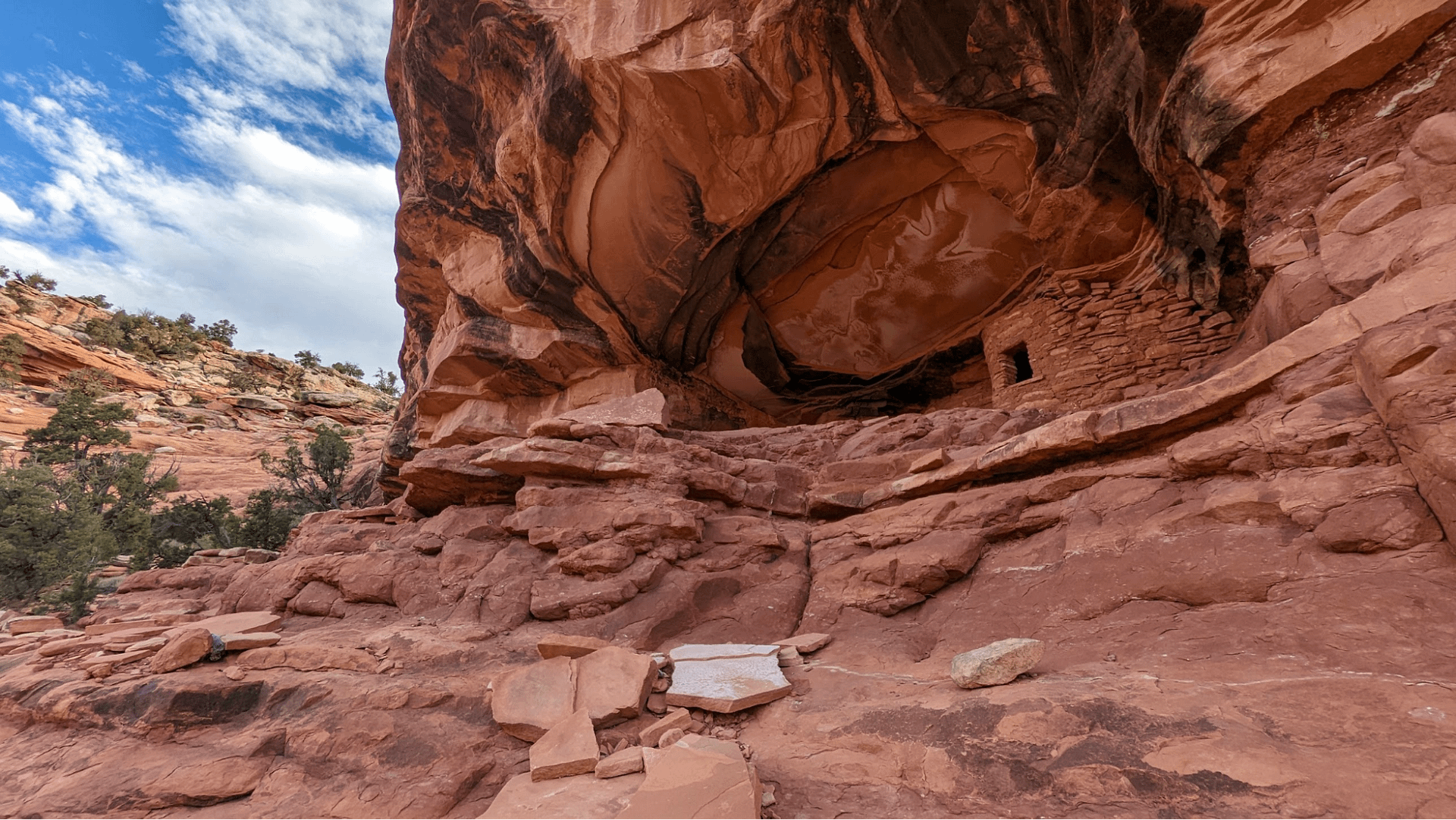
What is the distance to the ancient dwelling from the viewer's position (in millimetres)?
2100

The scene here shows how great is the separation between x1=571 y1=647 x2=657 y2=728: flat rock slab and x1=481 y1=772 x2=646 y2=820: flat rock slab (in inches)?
18.1

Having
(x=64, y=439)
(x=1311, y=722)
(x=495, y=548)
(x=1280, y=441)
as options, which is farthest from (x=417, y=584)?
(x=64, y=439)

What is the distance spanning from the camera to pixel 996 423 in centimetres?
528

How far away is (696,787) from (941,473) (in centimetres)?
325

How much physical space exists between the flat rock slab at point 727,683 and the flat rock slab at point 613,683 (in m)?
0.15

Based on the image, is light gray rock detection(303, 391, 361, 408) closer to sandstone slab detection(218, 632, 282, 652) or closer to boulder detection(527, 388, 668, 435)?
boulder detection(527, 388, 668, 435)

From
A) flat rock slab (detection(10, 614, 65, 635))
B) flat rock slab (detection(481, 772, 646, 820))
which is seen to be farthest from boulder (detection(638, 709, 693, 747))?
flat rock slab (detection(10, 614, 65, 635))

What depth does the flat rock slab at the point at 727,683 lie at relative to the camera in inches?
102

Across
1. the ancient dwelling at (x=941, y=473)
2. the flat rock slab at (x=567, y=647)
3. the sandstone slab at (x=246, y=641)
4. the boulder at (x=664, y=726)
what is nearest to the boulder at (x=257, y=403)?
the ancient dwelling at (x=941, y=473)

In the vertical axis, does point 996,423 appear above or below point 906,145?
below

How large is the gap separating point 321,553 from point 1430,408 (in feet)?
22.7

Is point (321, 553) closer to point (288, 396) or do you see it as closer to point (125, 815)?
point (125, 815)

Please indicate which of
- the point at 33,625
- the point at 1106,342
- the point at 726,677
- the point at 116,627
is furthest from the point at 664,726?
the point at 1106,342

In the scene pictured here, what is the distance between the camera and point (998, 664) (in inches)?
96.0
